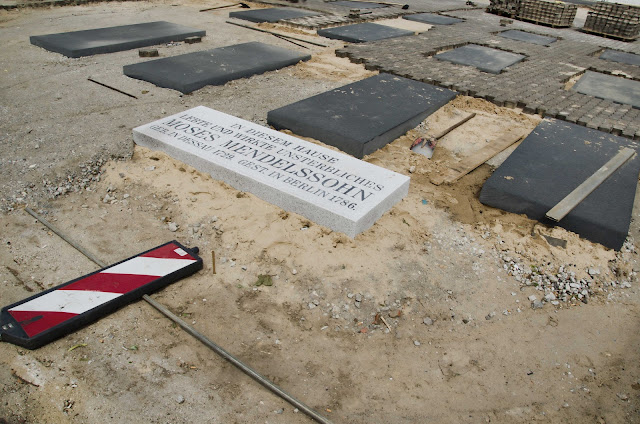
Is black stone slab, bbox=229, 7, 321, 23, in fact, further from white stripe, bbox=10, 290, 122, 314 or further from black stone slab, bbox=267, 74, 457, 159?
white stripe, bbox=10, 290, 122, 314

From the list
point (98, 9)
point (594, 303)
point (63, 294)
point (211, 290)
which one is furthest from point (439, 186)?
point (98, 9)

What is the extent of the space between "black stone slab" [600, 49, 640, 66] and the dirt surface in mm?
7428

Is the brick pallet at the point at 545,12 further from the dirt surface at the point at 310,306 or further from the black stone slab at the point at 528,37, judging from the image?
the dirt surface at the point at 310,306

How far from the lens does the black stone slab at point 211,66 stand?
23.6ft

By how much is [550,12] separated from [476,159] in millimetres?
11209

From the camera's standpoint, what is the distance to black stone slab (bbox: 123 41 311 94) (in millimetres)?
7180

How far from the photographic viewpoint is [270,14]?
40.8 feet

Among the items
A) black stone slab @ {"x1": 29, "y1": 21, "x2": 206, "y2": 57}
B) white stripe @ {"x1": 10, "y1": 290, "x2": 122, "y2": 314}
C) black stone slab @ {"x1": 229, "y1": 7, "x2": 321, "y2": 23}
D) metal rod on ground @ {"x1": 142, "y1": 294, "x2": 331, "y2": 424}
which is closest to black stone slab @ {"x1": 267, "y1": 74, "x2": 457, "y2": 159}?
metal rod on ground @ {"x1": 142, "y1": 294, "x2": 331, "y2": 424}

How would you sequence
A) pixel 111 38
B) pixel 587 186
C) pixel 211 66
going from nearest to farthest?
pixel 587 186, pixel 211 66, pixel 111 38

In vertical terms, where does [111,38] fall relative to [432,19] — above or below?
above

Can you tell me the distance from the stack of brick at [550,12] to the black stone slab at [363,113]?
9331mm

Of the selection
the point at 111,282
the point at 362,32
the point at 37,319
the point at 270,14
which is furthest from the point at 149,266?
the point at 270,14

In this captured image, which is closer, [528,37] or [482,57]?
[482,57]

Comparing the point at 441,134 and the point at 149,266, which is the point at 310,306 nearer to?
the point at 149,266
